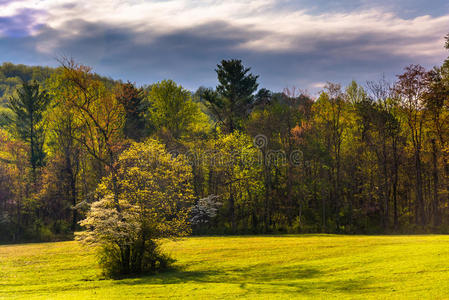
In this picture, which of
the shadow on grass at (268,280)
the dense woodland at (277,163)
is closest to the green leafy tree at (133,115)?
the dense woodland at (277,163)

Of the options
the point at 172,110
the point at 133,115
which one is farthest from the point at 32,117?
the point at 172,110

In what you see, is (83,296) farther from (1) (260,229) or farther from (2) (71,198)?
(2) (71,198)

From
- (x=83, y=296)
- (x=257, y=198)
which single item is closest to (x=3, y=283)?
(x=83, y=296)

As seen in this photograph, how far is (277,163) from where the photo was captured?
5291 centimetres

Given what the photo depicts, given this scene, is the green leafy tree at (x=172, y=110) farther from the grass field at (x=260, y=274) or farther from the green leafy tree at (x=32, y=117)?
the grass field at (x=260, y=274)

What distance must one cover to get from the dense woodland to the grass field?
1656 cm

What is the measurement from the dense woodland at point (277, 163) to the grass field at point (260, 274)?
1656 centimetres

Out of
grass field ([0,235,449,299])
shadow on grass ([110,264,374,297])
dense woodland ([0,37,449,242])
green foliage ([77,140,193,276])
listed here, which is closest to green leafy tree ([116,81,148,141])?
dense woodland ([0,37,449,242])

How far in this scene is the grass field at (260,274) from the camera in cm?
1730

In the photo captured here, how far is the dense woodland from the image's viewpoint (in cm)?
4609

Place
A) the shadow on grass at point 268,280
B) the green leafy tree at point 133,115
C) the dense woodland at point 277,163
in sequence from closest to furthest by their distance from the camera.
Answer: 1. the shadow on grass at point 268,280
2. the dense woodland at point 277,163
3. the green leafy tree at point 133,115

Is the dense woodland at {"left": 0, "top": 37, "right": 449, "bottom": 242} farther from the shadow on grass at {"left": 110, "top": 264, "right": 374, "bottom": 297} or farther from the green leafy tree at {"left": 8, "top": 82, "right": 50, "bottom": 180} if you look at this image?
the shadow on grass at {"left": 110, "top": 264, "right": 374, "bottom": 297}

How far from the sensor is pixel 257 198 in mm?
53281

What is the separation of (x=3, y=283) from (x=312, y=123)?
1650 inches
